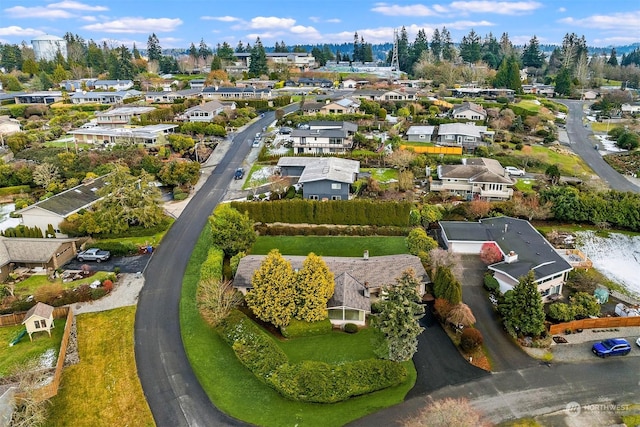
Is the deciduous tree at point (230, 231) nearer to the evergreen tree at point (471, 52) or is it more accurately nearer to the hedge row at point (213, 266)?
the hedge row at point (213, 266)

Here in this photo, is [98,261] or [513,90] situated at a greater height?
[513,90]

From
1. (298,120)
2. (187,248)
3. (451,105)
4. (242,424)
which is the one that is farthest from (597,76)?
(242,424)

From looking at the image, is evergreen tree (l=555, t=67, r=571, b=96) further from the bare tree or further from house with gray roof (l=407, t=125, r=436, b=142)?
the bare tree

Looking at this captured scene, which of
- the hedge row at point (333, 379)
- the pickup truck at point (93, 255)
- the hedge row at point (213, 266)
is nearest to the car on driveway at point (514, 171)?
the hedge row at point (213, 266)

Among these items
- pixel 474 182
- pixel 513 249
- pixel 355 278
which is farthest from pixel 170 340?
pixel 474 182

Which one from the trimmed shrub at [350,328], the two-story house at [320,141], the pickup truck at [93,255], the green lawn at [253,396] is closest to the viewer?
the green lawn at [253,396]

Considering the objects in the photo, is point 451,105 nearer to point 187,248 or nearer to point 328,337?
point 187,248

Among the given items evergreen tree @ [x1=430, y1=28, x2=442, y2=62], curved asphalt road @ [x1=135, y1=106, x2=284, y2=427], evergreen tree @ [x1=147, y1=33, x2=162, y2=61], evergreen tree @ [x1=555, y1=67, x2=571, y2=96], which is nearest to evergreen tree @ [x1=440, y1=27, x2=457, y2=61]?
evergreen tree @ [x1=430, y1=28, x2=442, y2=62]
